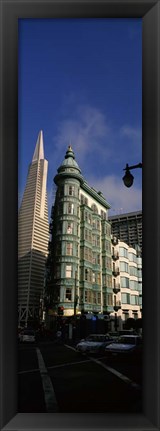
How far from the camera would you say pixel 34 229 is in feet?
58.0

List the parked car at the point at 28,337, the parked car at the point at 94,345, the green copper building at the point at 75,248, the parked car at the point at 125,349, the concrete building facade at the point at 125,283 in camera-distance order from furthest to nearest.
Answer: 1. the concrete building facade at the point at 125,283
2. the green copper building at the point at 75,248
3. the parked car at the point at 28,337
4. the parked car at the point at 94,345
5. the parked car at the point at 125,349

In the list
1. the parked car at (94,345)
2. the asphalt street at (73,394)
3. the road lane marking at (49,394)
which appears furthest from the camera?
the parked car at (94,345)

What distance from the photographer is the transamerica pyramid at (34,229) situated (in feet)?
22.0

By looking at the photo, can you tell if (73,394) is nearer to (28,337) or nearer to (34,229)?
(34,229)

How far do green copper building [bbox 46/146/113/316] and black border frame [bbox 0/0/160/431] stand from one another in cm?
2352
